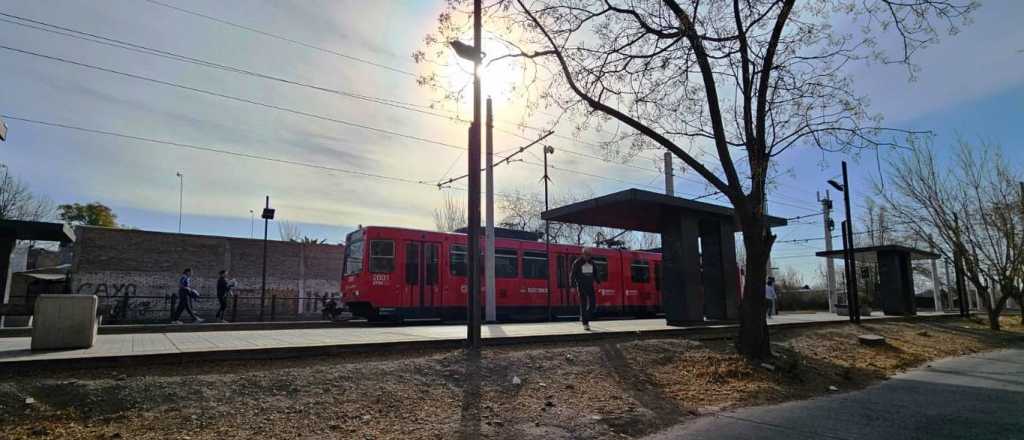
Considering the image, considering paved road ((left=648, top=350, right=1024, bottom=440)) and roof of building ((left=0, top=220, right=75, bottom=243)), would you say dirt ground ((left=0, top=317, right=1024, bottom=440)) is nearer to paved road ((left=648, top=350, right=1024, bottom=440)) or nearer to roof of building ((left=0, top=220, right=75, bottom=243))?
paved road ((left=648, top=350, right=1024, bottom=440))

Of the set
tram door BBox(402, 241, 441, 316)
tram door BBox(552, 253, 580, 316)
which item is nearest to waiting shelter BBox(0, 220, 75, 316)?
tram door BBox(402, 241, 441, 316)

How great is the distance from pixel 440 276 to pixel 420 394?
11097 mm

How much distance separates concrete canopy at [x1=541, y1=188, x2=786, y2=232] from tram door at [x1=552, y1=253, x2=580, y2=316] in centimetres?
373

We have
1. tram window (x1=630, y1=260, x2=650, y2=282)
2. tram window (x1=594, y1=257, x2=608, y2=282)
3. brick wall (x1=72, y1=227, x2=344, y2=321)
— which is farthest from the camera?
brick wall (x1=72, y1=227, x2=344, y2=321)

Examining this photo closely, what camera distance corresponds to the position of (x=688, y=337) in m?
12.2

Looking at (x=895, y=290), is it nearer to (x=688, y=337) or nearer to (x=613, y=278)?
(x=613, y=278)

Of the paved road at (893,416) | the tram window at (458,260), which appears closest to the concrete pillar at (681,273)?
the paved road at (893,416)

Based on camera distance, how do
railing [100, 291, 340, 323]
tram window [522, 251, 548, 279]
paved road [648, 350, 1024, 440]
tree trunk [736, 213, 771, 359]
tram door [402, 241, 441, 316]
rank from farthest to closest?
railing [100, 291, 340, 323] < tram window [522, 251, 548, 279] < tram door [402, 241, 441, 316] < tree trunk [736, 213, 771, 359] < paved road [648, 350, 1024, 440]

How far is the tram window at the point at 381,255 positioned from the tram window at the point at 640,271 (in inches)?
419

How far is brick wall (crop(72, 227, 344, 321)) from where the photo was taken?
2733cm

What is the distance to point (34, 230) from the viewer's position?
569 inches

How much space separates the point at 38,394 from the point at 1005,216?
93.2 feet

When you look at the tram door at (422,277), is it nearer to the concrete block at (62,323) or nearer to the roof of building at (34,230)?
the roof of building at (34,230)

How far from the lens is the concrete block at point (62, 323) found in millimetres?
6793
